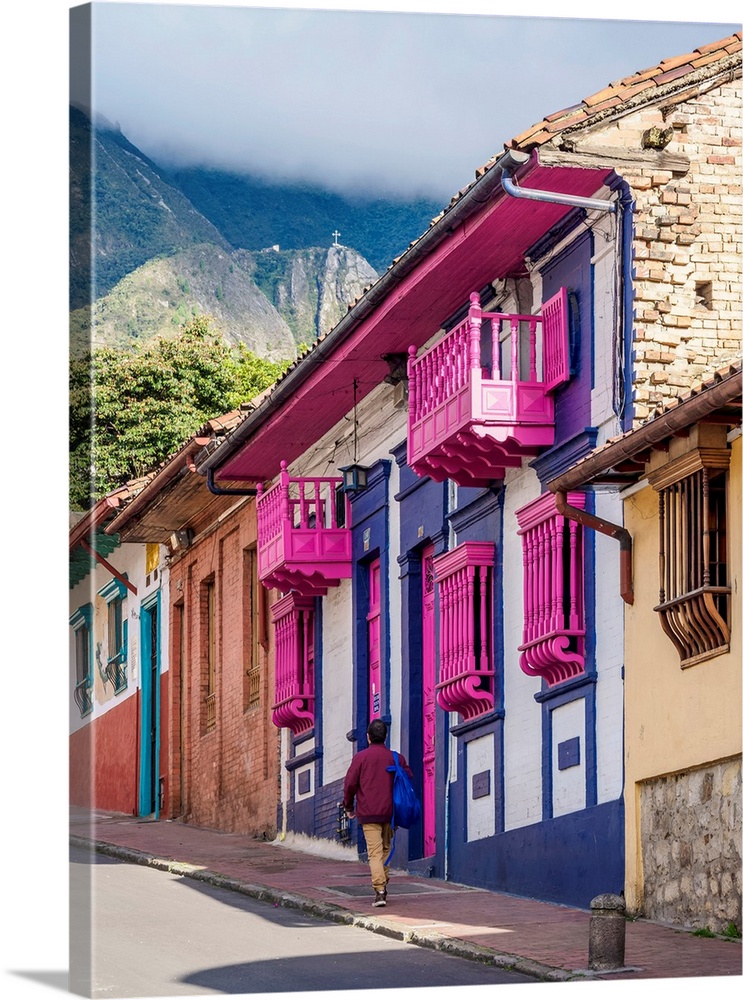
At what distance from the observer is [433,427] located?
15.3m

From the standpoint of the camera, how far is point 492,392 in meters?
14.6

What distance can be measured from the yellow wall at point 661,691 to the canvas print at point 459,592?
0.03 meters

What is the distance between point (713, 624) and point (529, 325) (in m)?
4.13

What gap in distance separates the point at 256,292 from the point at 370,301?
45.7 m

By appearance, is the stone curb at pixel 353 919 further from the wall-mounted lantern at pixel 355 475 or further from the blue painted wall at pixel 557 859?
the wall-mounted lantern at pixel 355 475

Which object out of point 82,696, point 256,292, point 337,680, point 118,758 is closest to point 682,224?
point 82,696

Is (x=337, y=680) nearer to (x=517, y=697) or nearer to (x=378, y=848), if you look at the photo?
(x=517, y=697)

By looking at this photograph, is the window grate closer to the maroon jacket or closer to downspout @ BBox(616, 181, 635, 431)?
→ downspout @ BBox(616, 181, 635, 431)

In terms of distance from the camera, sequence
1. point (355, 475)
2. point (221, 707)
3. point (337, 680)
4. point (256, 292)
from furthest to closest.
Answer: point (256, 292) → point (221, 707) → point (337, 680) → point (355, 475)

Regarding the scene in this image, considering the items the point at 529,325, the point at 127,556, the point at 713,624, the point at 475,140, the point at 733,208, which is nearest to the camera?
the point at 713,624

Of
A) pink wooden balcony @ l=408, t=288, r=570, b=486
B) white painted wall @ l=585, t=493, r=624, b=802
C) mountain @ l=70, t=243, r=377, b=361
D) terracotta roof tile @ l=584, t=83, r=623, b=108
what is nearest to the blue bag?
white painted wall @ l=585, t=493, r=624, b=802

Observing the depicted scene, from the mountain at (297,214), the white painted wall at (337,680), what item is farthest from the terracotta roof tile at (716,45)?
the mountain at (297,214)
